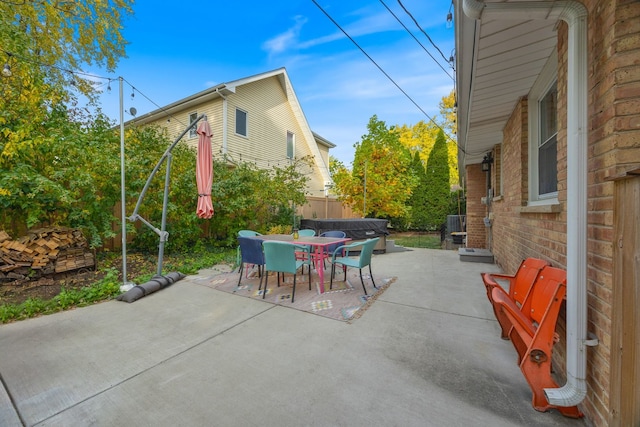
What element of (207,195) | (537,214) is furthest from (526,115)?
(207,195)

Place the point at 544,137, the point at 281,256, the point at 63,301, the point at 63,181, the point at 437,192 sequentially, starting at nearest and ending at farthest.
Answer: the point at 544,137 < the point at 63,301 < the point at 281,256 < the point at 63,181 < the point at 437,192

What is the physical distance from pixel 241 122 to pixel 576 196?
10.7 m

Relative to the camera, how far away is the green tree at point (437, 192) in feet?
45.2

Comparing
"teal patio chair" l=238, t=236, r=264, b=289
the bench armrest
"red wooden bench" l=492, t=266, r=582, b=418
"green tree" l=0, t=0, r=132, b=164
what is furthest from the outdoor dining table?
"green tree" l=0, t=0, r=132, b=164

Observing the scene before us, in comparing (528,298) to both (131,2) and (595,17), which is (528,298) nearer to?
(595,17)

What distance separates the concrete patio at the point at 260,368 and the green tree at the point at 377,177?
8.00 m

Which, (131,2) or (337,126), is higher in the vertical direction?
(131,2)

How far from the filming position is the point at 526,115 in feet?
12.4

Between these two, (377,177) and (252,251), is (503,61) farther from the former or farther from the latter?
(377,177)

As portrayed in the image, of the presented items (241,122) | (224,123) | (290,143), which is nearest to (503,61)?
(224,123)

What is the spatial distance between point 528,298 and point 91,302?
535 centimetres

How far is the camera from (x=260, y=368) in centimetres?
226

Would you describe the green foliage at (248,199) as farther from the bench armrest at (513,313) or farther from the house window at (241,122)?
the bench armrest at (513,313)

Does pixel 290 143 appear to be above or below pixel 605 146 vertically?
above
